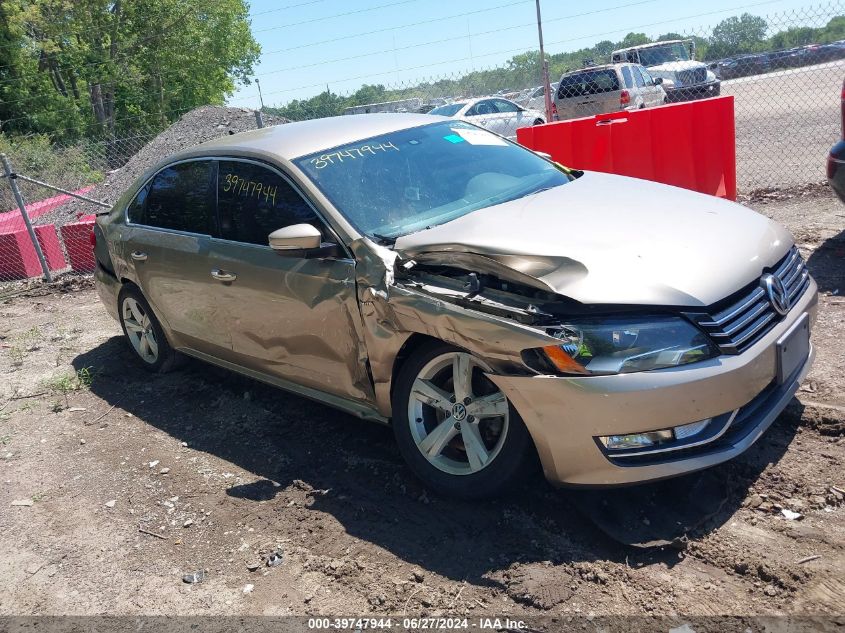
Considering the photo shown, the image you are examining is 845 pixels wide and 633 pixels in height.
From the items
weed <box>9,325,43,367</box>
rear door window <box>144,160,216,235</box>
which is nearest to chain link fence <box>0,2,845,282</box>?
weed <box>9,325,43,367</box>

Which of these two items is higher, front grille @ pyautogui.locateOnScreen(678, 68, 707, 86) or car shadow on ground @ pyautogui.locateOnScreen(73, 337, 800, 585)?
front grille @ pyautogui.locateOnScreen(678, 68, 707, 86)

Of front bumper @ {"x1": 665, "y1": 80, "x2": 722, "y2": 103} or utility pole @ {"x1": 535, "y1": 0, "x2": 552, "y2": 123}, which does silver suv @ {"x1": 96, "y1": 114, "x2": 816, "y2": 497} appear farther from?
front bumper @ {"x1": 665, "y1": 80, "x2": 722, "y2": 103}

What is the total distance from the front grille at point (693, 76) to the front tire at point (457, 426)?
22305mm

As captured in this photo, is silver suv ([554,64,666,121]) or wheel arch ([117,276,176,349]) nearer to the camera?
wheel arch ([117,276,176,349])

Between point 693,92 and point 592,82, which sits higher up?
point 592,82

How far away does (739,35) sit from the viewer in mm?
14812

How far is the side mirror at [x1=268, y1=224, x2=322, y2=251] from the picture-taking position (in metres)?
3.81

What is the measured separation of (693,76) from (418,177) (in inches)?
862

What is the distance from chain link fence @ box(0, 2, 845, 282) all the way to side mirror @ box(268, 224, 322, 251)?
7183 millimetres

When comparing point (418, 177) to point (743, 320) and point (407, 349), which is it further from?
point (743, 320)

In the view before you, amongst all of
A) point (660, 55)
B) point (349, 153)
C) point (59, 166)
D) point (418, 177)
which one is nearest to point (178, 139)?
point (59, 166)

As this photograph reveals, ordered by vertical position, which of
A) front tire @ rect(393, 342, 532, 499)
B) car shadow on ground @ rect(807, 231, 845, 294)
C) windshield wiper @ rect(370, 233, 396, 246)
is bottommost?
car shadow on ground @ rect(807, 231, 845, 294)

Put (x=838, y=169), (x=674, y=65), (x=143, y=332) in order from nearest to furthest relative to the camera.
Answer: (x=143, y=332) → (x=838, y=169) → (x=674, y=65)

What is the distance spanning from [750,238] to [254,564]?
2.73 metres
